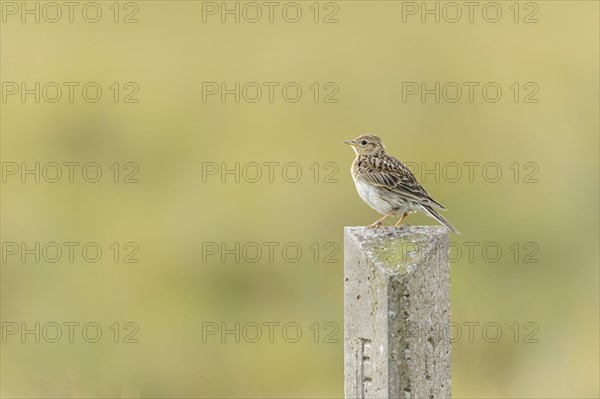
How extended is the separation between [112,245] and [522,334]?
5511 millimetres

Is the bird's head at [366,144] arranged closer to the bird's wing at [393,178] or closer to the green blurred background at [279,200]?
the bird's wing at [393,178]

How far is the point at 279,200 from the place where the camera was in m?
16.6

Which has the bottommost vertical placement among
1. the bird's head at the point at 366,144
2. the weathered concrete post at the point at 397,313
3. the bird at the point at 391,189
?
the weathered concrete post at the point at 397,313

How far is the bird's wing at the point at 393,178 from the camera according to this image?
25.1 feet

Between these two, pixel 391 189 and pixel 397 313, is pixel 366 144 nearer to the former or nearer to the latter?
pixel 391 189

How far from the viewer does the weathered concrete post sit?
208 inches

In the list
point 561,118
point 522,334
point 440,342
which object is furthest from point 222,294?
point 440,342

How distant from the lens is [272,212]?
1641 cm

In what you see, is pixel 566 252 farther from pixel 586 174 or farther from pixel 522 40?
pixel 522 40

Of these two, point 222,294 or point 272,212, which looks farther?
point 272,212

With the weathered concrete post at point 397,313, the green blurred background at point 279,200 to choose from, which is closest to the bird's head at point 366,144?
the weathered concrete post at point 397,313

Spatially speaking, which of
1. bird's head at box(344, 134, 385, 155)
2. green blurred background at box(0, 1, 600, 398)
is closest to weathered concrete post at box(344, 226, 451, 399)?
bird's head at box(344, 134, 385, 155)

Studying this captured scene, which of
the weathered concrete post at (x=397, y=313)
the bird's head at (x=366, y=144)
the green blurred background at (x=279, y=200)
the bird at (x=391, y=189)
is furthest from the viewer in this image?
the green blurred background at (x=279, y=200)

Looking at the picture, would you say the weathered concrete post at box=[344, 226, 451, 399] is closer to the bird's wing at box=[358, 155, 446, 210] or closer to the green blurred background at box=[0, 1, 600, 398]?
the bird's wing at box=[358, 155, 446, 210]
